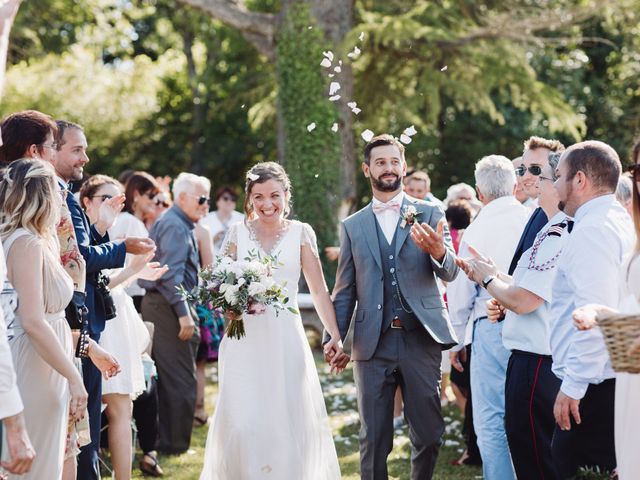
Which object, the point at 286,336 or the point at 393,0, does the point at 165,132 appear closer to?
the point at 393,0

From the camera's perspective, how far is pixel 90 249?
17.0 ft

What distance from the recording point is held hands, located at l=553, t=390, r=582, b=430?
4.08m

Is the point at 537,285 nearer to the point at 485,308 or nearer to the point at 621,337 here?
the point at 485,308

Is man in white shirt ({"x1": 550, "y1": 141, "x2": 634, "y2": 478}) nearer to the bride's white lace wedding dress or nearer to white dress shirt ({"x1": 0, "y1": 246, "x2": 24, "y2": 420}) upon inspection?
the bride's white lace wedding dress

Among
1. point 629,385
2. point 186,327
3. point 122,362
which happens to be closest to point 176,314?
point 186,327

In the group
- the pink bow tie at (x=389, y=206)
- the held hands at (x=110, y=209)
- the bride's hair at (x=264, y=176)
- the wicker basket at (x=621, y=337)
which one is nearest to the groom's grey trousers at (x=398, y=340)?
the pink bow tie at (x=389, y=206)

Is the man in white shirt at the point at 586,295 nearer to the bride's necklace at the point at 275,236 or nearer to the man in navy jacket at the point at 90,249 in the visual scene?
the bride's necklace at the point at 275,236

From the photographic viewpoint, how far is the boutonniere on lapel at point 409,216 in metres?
5.62

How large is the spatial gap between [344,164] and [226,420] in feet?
37.6

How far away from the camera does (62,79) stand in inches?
982

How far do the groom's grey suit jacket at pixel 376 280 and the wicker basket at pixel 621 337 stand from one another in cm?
226

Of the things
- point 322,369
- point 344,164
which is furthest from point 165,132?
point 322,369

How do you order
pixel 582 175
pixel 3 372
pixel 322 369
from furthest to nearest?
pixel 322 369
pixel 582 175
pixel 3 372

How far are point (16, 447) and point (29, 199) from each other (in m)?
1.24
